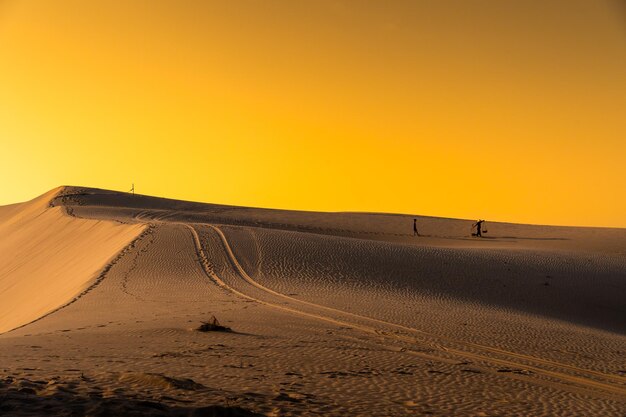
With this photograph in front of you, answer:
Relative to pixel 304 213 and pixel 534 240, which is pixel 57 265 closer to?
pixel 534 240

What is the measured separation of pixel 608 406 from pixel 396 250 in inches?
934

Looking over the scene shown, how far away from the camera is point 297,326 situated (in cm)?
1526

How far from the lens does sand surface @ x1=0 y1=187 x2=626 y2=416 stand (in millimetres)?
9016

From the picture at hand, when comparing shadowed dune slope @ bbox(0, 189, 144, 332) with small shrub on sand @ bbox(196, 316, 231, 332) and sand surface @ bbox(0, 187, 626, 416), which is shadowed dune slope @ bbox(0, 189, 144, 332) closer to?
sand surface @ bbox(0, 187, 626, 416)

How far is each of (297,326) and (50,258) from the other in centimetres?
2289

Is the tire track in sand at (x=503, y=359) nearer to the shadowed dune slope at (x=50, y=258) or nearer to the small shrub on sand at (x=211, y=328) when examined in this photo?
the small shrub on sand at (x=211, y=328)

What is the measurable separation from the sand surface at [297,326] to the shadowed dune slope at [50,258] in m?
0.16

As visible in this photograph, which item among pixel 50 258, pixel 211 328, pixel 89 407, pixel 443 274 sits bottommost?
pixel 89 407

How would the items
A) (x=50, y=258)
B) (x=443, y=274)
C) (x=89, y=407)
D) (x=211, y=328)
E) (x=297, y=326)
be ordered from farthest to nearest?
(x=50, y=258) < (x=443, y=274) < (x=297, y=326) < (x=211, y=328) < (x=89, y=407)

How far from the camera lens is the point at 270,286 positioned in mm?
23359

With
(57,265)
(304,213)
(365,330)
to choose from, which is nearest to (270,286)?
(365,330)

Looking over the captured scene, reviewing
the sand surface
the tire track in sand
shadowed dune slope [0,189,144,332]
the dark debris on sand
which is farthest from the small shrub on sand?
shadowed dune slope [0,189,144,332]

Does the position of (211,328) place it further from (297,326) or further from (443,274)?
(443,274)

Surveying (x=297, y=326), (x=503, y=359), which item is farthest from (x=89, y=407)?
(x=297, y=326)
